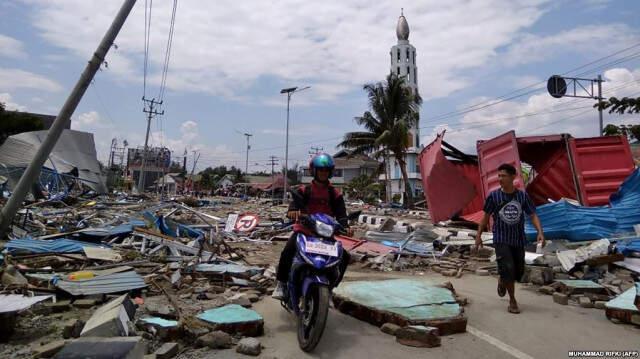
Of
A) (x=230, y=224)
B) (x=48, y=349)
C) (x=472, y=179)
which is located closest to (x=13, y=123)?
(x=230, y=224)

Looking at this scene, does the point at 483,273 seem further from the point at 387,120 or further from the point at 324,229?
the point at 387,120

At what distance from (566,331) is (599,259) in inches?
111

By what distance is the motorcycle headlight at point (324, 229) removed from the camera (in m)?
4.03

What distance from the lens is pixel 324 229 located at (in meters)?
4.05

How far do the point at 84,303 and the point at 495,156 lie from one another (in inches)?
382

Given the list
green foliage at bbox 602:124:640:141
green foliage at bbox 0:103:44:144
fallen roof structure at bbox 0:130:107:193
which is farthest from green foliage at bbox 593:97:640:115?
green foliage at bbox 0:103:44:144

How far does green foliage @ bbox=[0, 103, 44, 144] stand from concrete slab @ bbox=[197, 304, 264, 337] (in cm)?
4299

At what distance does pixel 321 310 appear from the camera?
3.67 meters

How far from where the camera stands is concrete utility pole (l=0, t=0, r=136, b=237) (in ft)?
25.3

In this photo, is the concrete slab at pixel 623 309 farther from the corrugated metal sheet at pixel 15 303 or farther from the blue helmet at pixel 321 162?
the corrugated metal sheet at pixel 15 303

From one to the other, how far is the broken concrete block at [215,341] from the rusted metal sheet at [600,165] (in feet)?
30.5

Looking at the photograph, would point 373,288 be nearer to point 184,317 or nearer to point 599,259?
point 184,317

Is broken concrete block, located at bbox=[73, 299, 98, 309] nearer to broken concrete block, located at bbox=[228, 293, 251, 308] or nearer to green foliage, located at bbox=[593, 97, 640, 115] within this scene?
broken concrete block, located at bbox=[228, 293, 251, 308]

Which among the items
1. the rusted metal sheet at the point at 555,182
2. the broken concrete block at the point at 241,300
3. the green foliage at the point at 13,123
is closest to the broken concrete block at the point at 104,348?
the broken concrete block at the point at 241,300
